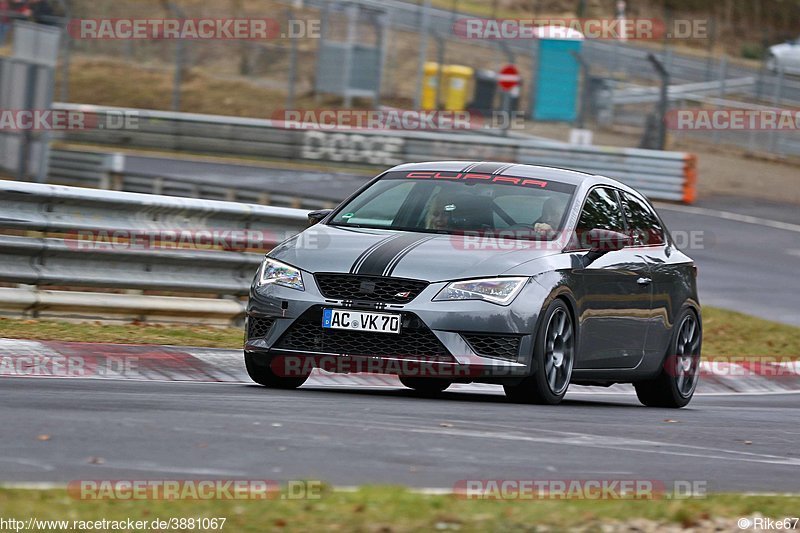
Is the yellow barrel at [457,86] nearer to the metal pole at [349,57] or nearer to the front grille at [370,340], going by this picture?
the metal pole at [349,57]

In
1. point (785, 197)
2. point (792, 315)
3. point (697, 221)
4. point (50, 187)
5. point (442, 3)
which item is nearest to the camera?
point (50, 187)

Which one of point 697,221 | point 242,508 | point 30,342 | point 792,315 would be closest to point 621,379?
point 30,342

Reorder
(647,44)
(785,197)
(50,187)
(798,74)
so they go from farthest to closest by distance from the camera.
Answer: (647,44)
(798,74)
(785,197)
(50,187)

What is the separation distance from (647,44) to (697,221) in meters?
37.8

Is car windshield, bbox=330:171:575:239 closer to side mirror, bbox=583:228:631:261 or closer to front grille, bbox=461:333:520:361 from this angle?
side mirror, bbox=583:228:631:261

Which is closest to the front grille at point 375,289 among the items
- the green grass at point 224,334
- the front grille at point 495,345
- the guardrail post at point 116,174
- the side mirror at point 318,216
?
the front grille at point 495,345

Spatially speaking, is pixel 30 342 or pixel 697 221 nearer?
pixel 30 342

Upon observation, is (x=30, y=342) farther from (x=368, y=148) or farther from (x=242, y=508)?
(x=368, y=148)

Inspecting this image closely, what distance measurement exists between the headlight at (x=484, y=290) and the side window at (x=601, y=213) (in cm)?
112

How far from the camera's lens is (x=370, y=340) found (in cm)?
889

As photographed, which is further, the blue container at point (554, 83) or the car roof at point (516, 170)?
the blue container at point (554, 83)

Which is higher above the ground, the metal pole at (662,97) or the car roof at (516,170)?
the metal pole at (662,97)

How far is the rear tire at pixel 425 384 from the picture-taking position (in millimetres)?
10406

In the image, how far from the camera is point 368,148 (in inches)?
1278
